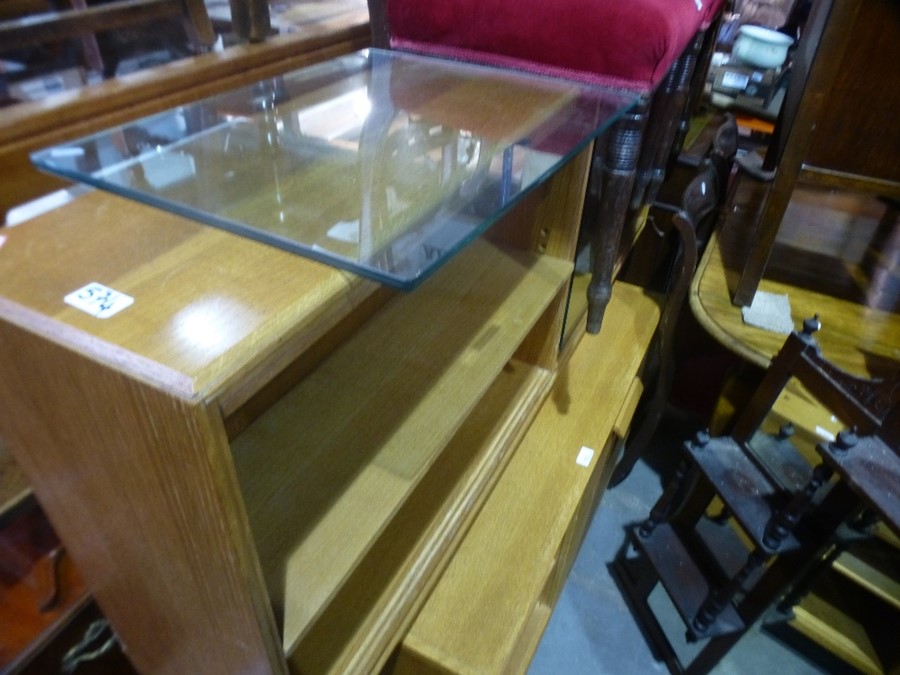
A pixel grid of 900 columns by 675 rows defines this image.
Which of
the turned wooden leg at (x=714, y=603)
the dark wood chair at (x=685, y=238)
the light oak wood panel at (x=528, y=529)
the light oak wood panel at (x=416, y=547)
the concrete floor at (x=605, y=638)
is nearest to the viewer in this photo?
the light oak wood panel at (x=416, y=547)

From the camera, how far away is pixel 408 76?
2.46 feet

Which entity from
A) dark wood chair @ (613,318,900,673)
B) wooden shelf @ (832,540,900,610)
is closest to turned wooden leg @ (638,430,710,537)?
dark wood chair @ (613,318,900,673)

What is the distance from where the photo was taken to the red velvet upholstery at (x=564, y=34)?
736mm

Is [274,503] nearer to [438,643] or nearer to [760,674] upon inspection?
[438,643]

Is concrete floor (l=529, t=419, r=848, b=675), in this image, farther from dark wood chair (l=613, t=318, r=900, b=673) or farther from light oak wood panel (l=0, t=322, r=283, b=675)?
light oak wood panel (l=0, t=322, r=283, b=675)

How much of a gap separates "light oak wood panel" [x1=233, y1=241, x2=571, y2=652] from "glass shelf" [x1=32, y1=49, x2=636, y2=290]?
257 mm

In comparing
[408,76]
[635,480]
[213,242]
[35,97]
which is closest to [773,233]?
[408,76]

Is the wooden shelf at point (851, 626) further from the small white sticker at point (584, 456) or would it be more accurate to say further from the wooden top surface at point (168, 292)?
the wooden top surface at point (168, 292)

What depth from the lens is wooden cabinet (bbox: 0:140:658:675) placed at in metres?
0.35

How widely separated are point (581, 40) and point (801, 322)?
0.69 meters

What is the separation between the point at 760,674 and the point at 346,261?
4.20ft

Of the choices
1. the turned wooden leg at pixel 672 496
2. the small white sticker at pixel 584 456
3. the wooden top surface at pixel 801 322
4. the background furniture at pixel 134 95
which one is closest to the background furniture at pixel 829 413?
the wooden top surface at pixel 801 322

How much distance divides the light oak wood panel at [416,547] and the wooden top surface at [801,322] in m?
0.37

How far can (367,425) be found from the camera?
25.8 inches
